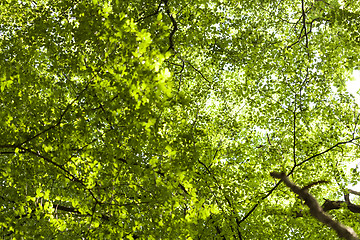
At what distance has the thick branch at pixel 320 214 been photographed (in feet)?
27.0

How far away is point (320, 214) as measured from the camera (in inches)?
357

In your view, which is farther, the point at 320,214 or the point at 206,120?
the point at 206,120

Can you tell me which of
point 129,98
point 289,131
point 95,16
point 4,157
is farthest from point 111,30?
point 289,131

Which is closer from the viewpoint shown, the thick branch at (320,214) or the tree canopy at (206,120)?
the tree canopy at (206,120)

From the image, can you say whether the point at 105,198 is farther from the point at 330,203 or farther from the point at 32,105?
the point at 330,203

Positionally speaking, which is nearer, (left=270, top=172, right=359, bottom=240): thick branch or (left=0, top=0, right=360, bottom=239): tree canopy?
(left=0, top=0, right=360, bottom=239): tree canopy

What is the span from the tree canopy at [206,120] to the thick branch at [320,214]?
0.19 ft

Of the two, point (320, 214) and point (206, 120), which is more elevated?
point (206, 120)

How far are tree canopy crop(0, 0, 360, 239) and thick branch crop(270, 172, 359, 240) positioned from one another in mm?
58

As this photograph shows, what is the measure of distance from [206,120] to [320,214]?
203 inches

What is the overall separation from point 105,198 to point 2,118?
2.44 metres

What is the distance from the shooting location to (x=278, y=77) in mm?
11641

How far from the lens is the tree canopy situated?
557 cm

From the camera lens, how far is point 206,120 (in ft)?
38.6
